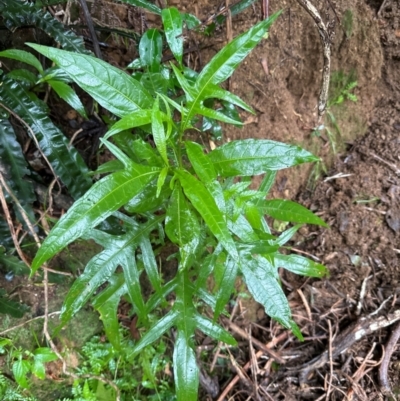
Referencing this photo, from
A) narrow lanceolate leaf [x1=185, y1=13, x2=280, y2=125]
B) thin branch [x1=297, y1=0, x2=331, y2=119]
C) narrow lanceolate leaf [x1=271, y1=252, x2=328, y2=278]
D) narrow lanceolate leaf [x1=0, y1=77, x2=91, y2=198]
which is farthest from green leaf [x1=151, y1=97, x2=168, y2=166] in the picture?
thin branch [x1=297, y1=0, x2=331, y2=119]

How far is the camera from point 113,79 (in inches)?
41.1

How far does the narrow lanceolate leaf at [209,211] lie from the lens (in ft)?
3.16

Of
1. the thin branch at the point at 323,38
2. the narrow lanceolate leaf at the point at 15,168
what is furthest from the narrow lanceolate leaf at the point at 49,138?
the thin branch at the point at 323,38

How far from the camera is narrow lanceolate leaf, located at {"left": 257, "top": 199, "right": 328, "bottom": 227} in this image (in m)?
1.24

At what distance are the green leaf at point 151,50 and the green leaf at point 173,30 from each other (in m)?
0.13

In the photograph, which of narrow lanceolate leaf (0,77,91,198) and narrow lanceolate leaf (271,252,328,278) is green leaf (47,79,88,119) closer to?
narrow lanceolate leaf (0,77,91,198)

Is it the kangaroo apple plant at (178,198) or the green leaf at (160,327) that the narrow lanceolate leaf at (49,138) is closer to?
the kangaroo apple plant at (178,198)

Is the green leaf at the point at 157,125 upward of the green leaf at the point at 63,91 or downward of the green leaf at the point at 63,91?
downward

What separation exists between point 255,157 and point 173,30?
59cm

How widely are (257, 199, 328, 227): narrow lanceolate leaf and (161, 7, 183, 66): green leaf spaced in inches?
22.2

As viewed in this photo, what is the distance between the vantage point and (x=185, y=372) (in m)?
1.36

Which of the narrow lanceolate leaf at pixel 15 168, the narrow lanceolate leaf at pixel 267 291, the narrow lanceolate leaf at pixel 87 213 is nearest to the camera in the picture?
the narrow lanceolate leaf at pixel 87 213

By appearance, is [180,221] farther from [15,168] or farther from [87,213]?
[15,168]

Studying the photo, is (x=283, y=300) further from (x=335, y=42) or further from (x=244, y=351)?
(x=335, y=42)
